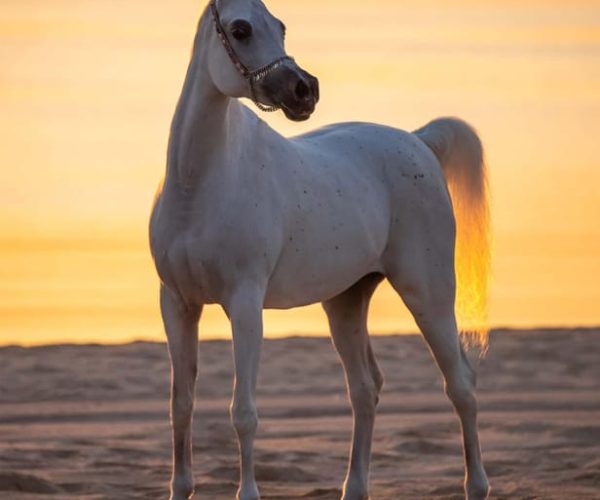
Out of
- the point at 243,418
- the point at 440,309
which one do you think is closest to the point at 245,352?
the point at 243,418

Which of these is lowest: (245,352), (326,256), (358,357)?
(358,357)

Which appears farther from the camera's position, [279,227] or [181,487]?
[181,487]

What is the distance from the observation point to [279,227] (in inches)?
338

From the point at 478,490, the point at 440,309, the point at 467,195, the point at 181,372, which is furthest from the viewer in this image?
the point at 467,195

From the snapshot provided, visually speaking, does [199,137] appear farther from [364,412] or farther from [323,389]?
[323,389]

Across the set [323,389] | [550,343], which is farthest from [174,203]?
[550,343]

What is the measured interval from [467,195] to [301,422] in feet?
10.3

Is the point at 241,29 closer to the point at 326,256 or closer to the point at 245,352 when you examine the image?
the point at 326,256

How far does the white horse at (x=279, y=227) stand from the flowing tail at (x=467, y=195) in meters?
0.29

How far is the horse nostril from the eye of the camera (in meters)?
8.07

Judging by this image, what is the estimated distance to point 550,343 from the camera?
16.8 meters

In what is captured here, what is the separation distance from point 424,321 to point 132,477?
199 centimetres

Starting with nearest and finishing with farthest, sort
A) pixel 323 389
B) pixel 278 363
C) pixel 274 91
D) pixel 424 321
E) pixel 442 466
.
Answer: pixel 274 91, pixel 424 321, pixel 442 466, pixel 323 389, pixel 278 363

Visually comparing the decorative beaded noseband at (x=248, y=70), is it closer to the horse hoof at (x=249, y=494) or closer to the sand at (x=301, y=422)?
the horse hoof at (x=249, y=494)
